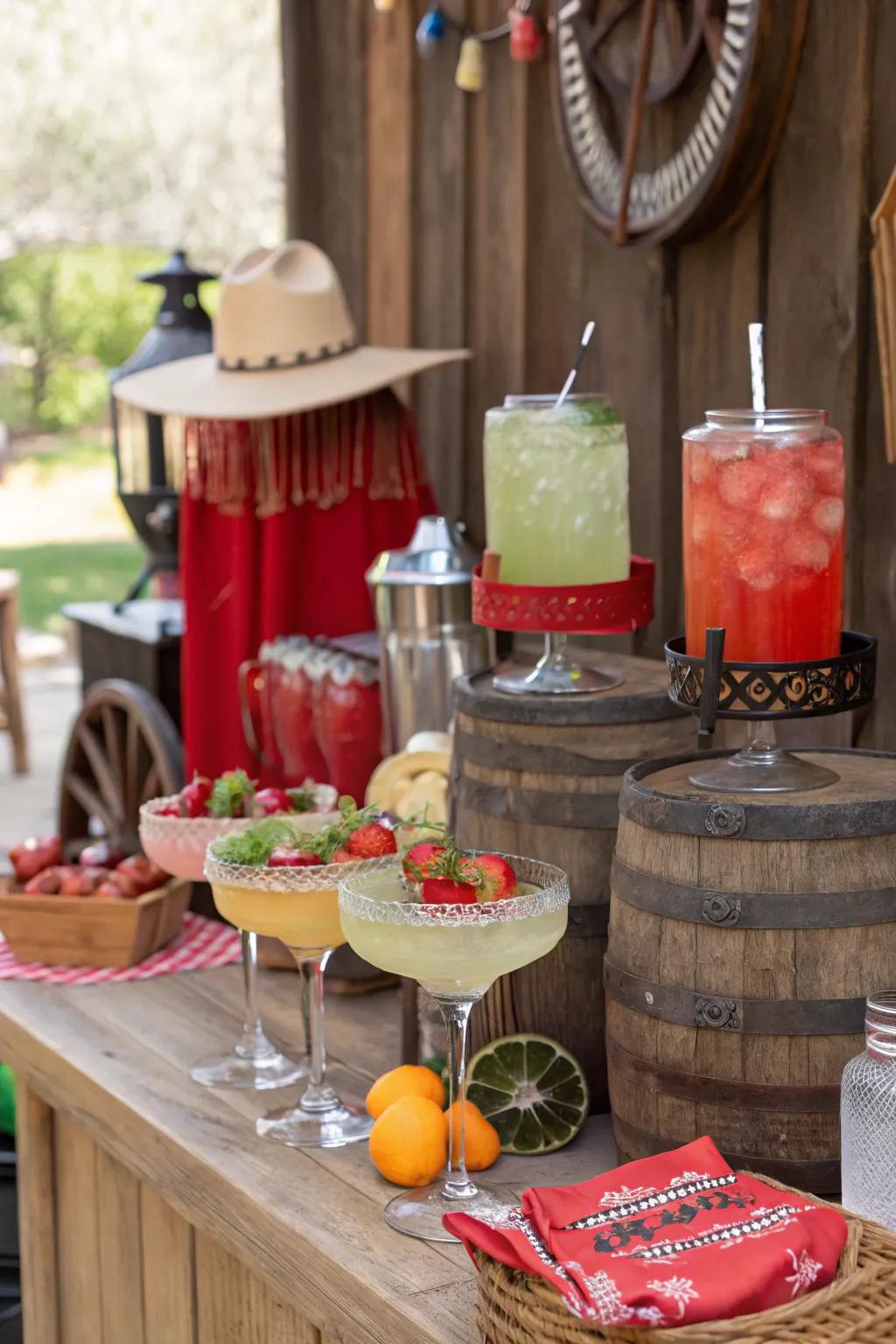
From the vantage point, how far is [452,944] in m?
1.54

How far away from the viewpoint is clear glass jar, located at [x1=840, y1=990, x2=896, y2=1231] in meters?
1.37

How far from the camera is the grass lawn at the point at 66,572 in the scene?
10930mm

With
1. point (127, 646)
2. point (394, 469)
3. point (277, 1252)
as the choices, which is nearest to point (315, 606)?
point (394, 469)

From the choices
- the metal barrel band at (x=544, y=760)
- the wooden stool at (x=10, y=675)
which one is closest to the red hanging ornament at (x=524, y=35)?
the metal barrel band at (x=544, y=760)

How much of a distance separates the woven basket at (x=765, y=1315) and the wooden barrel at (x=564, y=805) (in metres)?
0.52

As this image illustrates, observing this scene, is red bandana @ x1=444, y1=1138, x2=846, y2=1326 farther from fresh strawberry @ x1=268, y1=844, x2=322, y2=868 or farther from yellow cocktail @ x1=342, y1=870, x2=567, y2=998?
fresh strawberry @ x1=268, y1=844, x2=322, y2=868

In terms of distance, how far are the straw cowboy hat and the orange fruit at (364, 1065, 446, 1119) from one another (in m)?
1.32

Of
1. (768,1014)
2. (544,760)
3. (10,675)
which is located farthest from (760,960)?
(10,675)

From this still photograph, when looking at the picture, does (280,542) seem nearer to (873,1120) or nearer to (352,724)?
(352,724)

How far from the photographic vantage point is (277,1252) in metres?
1.68

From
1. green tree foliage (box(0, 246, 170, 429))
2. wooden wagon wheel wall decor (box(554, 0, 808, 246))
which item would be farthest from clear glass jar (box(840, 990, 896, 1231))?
green tree foliage (box(0, 246, 170, 429))

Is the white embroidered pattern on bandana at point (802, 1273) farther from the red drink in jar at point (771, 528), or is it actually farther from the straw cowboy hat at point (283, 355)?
the straw cowboy hat at point (283, 355)

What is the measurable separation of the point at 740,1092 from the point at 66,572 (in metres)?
10.8

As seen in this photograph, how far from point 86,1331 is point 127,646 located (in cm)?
137
